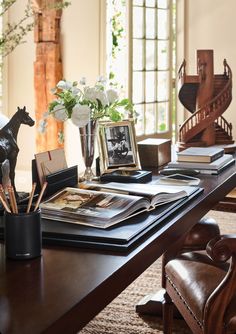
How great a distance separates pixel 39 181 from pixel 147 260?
63 centimetres

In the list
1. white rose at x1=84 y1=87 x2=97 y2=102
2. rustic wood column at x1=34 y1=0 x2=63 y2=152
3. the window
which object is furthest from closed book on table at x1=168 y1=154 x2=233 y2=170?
rustic wood column at x1=34 y1=0 x2=63 y2=152

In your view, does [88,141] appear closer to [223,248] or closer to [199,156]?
[199,156]

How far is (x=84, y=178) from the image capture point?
2389 millimetres

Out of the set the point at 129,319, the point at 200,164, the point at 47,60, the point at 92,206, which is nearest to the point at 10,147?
the point at 92,206

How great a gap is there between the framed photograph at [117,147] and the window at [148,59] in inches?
122

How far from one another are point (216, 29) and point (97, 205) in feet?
15.3

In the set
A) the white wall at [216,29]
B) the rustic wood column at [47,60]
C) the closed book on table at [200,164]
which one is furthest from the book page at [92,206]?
the white wall at [216,29]

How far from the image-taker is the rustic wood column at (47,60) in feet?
19.4

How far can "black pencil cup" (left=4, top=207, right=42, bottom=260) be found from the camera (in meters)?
1.33

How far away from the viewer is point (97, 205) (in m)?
1.74

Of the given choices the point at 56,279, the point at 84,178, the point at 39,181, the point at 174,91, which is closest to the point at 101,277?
the point at 56,279

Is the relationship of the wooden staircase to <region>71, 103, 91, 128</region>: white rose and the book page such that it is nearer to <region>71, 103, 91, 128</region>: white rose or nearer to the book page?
<region>71, 103, 91, 128</region>: white rose

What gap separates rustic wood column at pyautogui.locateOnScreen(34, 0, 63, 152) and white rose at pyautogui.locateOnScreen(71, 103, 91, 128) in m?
3.68

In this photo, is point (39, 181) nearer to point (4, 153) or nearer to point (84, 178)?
point (4, 153)
